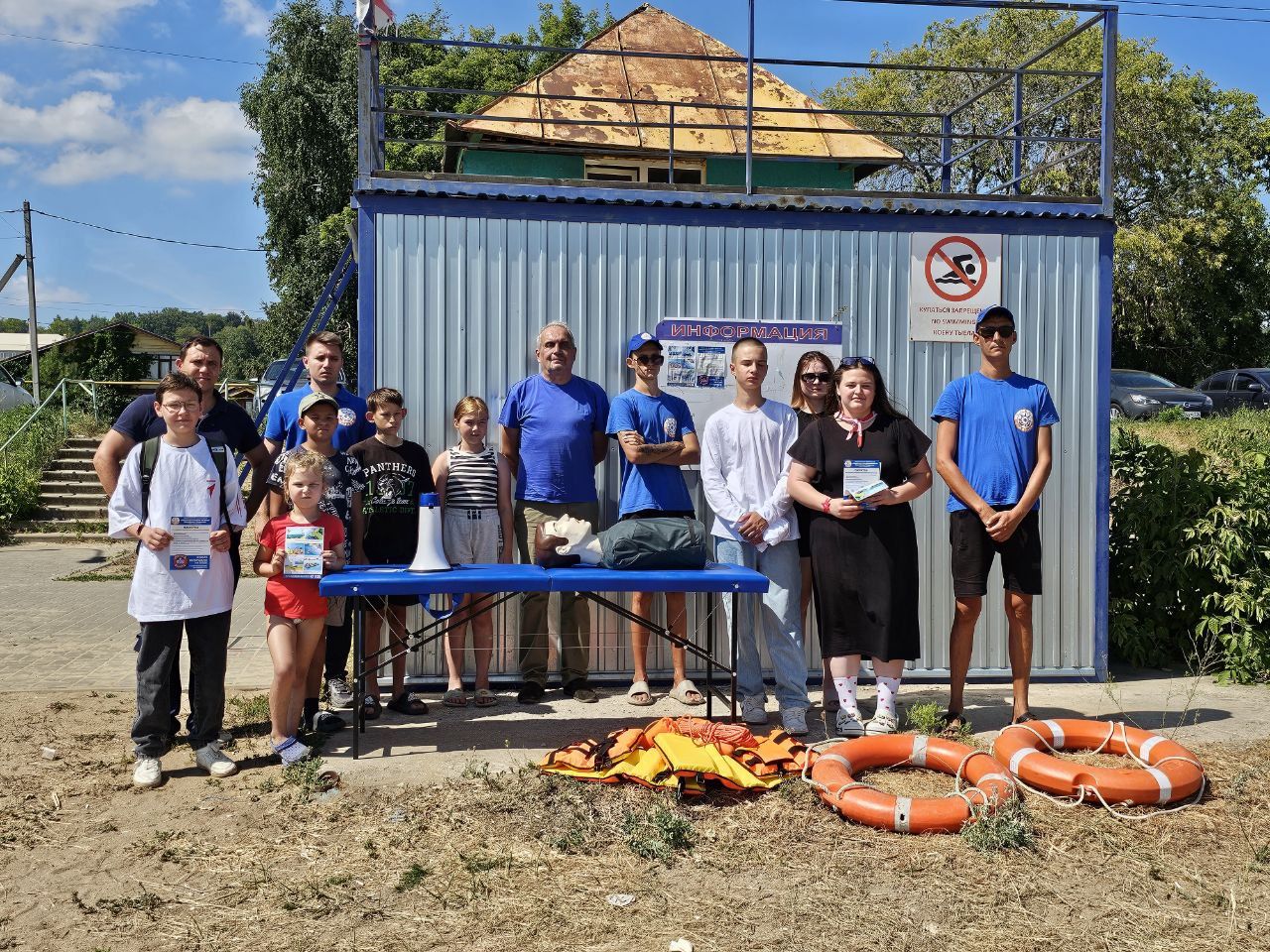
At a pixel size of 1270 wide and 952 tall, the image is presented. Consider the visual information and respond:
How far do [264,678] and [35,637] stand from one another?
294 centimetres

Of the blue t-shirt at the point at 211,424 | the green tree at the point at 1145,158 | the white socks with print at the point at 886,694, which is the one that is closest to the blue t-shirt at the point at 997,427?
the white socks with print at the point at 886,694

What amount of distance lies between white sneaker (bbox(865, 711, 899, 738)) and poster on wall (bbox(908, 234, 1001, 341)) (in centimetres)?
289

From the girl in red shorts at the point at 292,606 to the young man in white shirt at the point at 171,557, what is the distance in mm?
276

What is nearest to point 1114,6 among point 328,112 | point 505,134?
point 505,134

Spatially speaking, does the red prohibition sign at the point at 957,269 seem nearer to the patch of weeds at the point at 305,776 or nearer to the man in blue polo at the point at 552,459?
the man in blue polo at the point at 552,459

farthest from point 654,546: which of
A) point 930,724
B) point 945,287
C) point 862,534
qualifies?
point 945,287

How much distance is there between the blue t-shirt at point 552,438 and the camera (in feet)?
21.4

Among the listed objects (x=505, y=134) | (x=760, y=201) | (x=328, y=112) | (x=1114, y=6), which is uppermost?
(x=328, y=112)

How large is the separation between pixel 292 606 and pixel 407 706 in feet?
4.66

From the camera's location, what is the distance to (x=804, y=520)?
608 cm

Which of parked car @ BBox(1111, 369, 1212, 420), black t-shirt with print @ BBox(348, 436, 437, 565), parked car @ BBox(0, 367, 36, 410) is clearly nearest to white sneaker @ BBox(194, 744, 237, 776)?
black t-shirt with print @ BBox(348, 436, 437, 565)

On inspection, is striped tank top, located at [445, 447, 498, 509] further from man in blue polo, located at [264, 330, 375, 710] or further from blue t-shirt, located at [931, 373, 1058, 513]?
blue t-shirt, located at [931, 373, 1058, 513]

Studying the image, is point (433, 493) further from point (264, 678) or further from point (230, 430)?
point (264, 678)

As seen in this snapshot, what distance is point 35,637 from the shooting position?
9.23 metres
